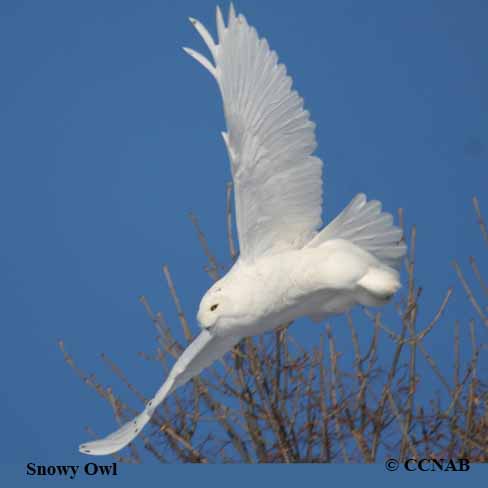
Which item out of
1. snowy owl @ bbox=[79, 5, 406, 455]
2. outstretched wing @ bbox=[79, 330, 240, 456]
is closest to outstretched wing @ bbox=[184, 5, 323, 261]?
snowy owl @ bbox=[79, 5, 406, 455]

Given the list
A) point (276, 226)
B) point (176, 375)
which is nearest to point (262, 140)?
point (276, 226)

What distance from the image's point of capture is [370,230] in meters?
2.40

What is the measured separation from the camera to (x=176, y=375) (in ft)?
8.13

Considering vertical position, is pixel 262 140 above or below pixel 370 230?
above

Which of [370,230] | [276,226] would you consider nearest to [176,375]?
[276,226]

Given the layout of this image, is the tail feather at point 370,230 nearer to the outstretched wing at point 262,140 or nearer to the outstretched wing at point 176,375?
the outstretched wing at point 262,140

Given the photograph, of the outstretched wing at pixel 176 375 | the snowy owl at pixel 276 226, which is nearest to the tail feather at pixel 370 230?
the snowy owl at pixel 276 226

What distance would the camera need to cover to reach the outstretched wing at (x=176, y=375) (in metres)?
2.46

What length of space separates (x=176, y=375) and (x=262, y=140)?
47 cm

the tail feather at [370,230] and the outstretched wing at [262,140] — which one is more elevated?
the outstretched wing at [262,140]

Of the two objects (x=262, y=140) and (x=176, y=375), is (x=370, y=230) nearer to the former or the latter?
(x=262, y=140)

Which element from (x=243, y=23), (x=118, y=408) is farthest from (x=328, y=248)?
(x=118, y=408)

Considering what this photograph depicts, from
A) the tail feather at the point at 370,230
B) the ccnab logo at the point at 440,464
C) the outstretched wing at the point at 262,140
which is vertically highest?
the outstretched wing at the point at 262,140

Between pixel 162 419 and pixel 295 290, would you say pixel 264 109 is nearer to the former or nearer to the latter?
pixel 295 290
